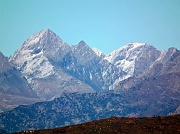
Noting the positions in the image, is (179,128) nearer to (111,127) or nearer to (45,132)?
(111,127)

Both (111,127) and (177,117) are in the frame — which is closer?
(111,127)

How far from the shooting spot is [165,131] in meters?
83.7

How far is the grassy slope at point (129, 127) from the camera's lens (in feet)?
279

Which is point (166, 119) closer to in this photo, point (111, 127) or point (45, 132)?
point (111, 127)

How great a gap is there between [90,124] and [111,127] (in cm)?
783

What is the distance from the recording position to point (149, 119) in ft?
324

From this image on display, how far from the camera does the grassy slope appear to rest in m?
85.0

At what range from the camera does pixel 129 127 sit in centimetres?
8894

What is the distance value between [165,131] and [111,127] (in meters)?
14.0

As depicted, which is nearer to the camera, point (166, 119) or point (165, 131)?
point (165, 131)

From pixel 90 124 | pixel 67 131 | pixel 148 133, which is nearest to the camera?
pixel 148 133

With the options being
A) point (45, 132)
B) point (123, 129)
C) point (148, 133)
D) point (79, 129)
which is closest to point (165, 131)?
point (148, 133)

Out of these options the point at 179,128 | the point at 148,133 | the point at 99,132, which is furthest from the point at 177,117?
the point at 99,132

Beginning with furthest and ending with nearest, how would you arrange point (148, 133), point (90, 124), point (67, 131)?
1. point (90, 124)
2. point (67, 131)
3. point (148, 133)
